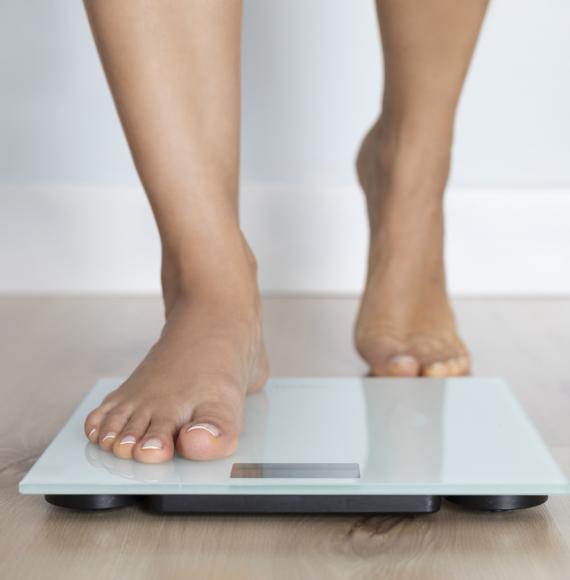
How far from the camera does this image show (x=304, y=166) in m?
1.93

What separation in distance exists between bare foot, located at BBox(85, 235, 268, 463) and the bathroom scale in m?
0.02

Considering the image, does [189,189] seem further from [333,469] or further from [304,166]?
[304,166]

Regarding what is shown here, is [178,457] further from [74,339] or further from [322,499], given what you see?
[74,339]

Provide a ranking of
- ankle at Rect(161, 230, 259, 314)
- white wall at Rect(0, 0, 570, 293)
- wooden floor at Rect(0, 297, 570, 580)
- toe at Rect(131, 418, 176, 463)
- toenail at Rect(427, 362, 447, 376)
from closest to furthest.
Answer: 1. wooden floor at Rect(0, 297, 570, 580)
2. toe at Rect(131, 418, 176, 463)
3. ankle at Rect(161, 230, 259, 314)
4. toenail at Rect(427, 362, 447, 376)
5. white wall at Rect(0, 0, 570, 293)

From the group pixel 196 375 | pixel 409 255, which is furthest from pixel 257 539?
pixel 409 255

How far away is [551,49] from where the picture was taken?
188 centimetres

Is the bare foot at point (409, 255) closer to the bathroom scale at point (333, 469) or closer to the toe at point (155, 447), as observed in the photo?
the bathroom scale at point (333, 469)

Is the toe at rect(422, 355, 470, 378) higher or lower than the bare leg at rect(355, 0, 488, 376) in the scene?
lower

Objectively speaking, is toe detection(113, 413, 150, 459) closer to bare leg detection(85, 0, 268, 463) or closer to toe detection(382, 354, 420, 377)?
bare leg detection(85, 0, 268, 463)

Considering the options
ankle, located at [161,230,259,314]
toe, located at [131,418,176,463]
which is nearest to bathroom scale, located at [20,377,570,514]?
toe, located at [131,418,176,463]

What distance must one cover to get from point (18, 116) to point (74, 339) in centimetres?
51

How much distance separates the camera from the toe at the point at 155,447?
90cm

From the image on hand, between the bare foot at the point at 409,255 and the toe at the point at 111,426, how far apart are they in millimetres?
454

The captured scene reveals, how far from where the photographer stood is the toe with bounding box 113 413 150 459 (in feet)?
3.01
